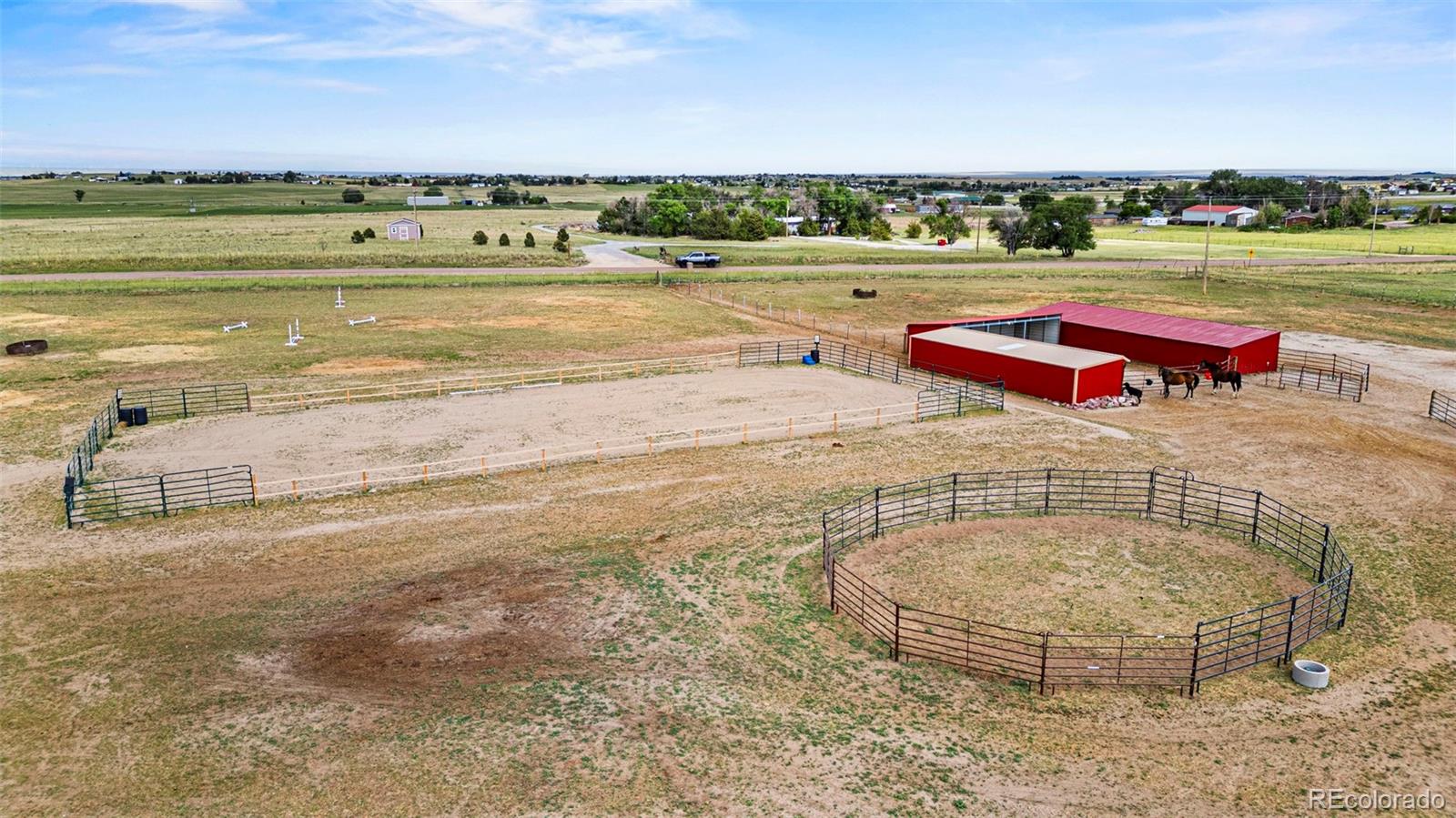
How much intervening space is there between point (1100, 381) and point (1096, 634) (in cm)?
2181

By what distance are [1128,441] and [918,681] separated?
18293 mm

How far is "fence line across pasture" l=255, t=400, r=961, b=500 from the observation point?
2516cm

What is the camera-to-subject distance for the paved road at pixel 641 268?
73.2 metres

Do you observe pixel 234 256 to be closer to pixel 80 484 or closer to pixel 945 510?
pixel 80 484

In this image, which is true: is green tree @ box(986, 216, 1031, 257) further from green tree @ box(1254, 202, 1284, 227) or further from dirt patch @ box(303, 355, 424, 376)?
dirt patch @ box(303, 355, 424, 376)

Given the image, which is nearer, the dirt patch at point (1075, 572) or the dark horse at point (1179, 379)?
the dirt patch at point (1075, 572)

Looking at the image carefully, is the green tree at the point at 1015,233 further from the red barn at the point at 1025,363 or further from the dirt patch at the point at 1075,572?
the dirt patch at the point at 1075,572

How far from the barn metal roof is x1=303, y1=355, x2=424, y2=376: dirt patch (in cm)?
2554

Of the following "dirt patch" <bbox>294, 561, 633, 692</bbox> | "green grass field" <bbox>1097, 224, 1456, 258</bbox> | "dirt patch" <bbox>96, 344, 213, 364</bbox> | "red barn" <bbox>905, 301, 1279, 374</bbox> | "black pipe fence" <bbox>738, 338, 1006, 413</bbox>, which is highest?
"green grass field" <bbox>1097, 224, 1456, 258</bbox>

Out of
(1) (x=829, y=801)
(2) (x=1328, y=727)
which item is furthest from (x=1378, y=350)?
(1) (x=829, y=801)

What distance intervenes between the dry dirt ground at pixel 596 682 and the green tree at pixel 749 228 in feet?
342

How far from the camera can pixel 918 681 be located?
15398 mm

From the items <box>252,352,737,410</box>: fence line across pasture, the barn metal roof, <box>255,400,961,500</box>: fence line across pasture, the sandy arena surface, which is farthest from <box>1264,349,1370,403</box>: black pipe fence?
<box>252,352,737,410</box>: fence line across pasture

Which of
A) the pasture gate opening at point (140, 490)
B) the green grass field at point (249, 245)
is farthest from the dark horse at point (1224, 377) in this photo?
the green grass field at point (249, 245)
